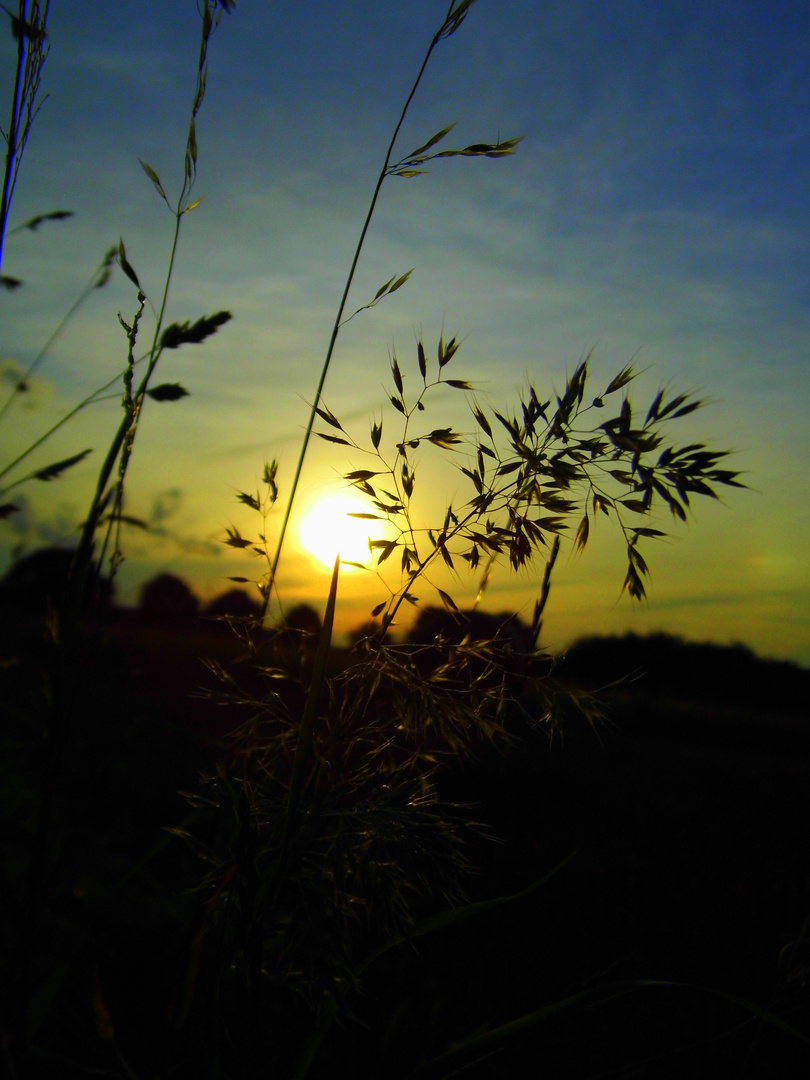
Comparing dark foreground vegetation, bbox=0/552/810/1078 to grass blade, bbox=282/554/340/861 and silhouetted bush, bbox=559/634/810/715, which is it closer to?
grass blade, bbox=282/554/340/861

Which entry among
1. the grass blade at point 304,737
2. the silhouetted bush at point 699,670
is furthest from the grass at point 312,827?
the silhouetted bush at point 699,670

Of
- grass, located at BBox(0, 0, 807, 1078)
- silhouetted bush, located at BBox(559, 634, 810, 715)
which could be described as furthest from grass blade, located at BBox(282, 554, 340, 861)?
silhouetted bush, located at BBox(559, 634, 810, 715)

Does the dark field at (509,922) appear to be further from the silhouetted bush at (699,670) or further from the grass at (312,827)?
the silhouetted bush at (699,670)

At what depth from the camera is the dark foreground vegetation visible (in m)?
1.28

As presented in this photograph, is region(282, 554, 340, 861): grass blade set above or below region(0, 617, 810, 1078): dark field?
above

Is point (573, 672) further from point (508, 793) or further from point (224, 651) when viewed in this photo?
point (508, 793)

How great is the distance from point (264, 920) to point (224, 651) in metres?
5.07

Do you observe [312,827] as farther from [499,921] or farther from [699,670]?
[699,670]

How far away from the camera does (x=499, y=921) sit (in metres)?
2.13

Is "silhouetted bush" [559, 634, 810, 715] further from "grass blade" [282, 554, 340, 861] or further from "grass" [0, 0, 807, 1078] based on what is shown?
"grass blade" [282, 554, 340, 861]

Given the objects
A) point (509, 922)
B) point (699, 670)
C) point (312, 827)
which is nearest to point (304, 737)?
point (312, 827)

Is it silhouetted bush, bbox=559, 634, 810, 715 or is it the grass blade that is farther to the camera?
silhouetted bush, bbox=559, 634, 810, 715

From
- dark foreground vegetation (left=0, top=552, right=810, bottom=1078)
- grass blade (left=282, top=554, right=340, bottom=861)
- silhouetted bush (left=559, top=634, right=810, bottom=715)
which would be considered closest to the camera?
grass blade (left=282, top=554, right=340, bottom=861)

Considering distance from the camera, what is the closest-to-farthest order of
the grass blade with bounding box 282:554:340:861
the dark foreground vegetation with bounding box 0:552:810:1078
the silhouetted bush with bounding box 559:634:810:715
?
the grass blade with bounding box 282:554:340:861
the dark foreground vegetation with bounding box 0:552:810:1078
the silhouetted bush with bounding box 559:634:810:715
